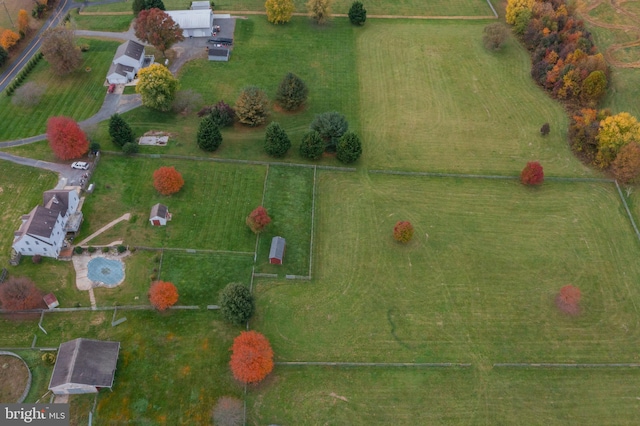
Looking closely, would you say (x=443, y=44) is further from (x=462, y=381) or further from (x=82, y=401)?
(x=82, y=401)

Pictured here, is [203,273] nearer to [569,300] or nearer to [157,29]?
[569,300]

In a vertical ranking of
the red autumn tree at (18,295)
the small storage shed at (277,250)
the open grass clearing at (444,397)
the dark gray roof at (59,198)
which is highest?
the dark gray roof at (59,198)

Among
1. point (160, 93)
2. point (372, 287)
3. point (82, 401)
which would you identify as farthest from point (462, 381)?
point (160, 93)

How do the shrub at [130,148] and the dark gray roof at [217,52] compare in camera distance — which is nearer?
the shrub at [130,148]

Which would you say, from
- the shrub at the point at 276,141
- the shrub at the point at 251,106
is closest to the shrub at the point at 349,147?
the shrub at the point at 276,141

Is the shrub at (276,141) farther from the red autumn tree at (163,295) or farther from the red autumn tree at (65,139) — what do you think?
the red autumn tree at (65,139)

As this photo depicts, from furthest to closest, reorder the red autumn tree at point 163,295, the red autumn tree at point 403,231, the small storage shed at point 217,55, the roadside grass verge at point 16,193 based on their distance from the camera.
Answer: the small storage shed at point 217,55
the red autumn tree at point 403,231
the roadside grass verge at point 16,193
the red autumn tree at point 163,295

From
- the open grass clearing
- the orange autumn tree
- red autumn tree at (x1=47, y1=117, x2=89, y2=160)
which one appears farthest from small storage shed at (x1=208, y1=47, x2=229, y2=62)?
the open grass clearing
